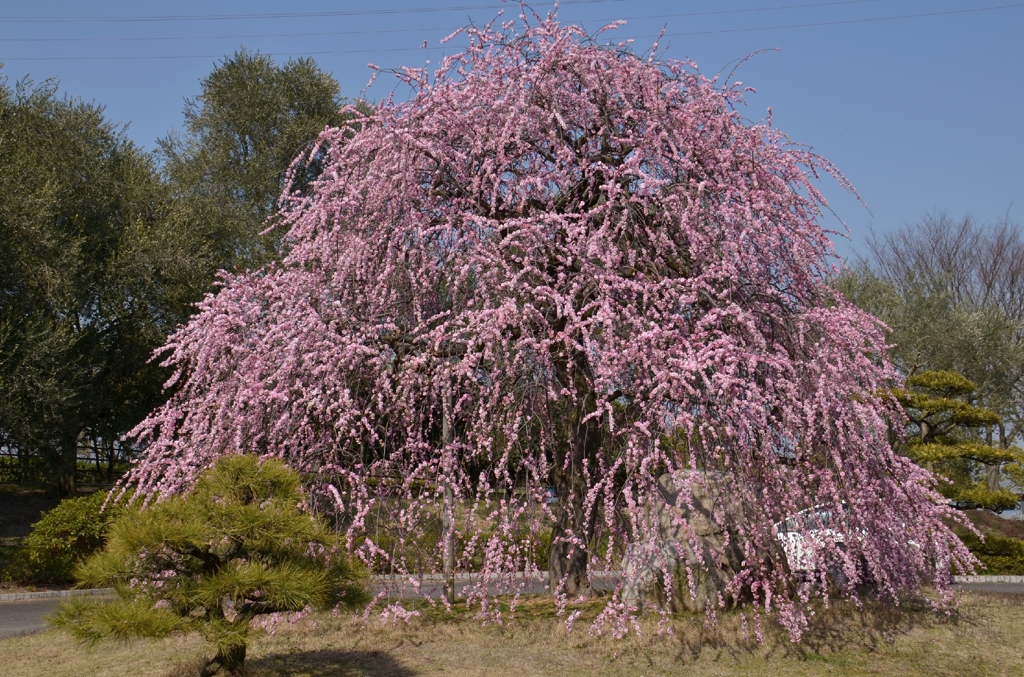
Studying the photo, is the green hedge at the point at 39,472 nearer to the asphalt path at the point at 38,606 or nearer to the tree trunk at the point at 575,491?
the asphalt path at the point at 38,606

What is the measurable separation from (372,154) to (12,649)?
24.0 ft

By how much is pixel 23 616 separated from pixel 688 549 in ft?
35.2

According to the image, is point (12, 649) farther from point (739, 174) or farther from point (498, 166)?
point (739, 174)

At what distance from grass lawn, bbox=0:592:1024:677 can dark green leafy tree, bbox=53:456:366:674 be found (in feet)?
3.82

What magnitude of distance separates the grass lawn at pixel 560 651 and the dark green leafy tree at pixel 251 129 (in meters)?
18.8

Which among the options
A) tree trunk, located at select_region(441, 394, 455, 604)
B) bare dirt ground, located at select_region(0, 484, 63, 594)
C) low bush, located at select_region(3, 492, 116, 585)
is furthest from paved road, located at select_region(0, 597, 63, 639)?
tree trunk, located at select_region(441, 394, 455, 604)

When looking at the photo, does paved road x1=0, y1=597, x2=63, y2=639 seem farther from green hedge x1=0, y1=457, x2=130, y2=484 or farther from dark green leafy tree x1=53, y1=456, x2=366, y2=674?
green hedge x1=0, y1=457, x2=130, y2=484

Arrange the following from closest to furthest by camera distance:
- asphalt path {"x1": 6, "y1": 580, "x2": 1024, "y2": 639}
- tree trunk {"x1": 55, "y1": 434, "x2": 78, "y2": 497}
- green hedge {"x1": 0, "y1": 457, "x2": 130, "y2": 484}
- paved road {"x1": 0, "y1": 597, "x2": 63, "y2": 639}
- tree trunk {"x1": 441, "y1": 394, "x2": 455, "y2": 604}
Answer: tree trunk {"x1": 441, "y1": 394, "x2": 455, "y2": 604} → asphalt path {"x1": 6, "y1": 580, "x2": 1024, "y2": 639} → paved road {"x1": 0, "y1": 597, "x2": 63, "y2": 639} → tree trunk {"x1": 55, "y1": 434, "x2": 78, "y2": 497} → green hedge {"x1": 0, "y1": 457, "x2": 130, "y2": 484}

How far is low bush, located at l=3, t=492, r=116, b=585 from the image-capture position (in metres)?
17.1

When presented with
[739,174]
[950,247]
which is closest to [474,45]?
[739,174]

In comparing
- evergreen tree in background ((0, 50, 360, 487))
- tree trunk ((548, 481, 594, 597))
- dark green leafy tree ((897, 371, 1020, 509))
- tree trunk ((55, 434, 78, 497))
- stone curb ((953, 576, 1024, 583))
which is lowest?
stone curb ((953, 576, 1024, 583))

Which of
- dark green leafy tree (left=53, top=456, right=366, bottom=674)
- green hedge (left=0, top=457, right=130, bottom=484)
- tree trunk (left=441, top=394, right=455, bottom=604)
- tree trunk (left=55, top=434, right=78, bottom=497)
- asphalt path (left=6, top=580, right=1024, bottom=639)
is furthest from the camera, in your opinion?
green hedge (left=0, top=457, right=130, bottom=484)

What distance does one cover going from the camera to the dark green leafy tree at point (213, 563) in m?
6.83

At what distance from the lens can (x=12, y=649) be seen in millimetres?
9922
